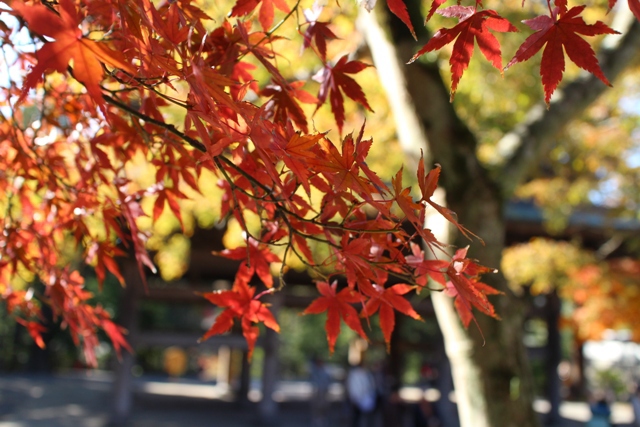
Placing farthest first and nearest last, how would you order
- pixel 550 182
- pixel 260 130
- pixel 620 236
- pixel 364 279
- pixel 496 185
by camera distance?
pixel 620 236
pixel 550 182
pixel 496 185
pixel 364 279
pixel 260 130

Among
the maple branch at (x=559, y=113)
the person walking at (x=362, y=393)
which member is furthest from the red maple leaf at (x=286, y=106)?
the person walking at (x=362, y=393)

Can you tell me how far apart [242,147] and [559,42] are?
593mm

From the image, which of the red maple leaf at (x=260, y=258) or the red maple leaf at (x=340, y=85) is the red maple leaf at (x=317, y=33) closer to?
the red maple leaf at (x=340, y=85)

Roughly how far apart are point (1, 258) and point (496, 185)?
2.04m

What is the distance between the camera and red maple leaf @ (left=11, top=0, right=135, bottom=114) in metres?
0.76

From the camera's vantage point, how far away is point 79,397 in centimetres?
1152

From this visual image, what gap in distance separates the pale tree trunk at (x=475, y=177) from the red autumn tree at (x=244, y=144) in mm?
1295

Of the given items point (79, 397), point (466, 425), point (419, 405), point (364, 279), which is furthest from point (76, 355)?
point (364, 279)

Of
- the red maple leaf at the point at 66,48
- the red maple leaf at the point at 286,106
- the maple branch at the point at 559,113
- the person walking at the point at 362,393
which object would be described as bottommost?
the person walking at the point at 362,393

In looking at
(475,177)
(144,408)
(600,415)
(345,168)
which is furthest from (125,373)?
(345,168)

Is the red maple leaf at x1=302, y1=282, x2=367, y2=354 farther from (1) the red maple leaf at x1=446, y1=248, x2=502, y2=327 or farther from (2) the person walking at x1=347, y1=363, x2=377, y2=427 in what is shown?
(2) the person walking at x1=347, y1=363, x2=377, y2=427

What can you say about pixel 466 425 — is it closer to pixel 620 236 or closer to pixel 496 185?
pixel 496 185

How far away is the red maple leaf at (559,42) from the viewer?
40.0 inches

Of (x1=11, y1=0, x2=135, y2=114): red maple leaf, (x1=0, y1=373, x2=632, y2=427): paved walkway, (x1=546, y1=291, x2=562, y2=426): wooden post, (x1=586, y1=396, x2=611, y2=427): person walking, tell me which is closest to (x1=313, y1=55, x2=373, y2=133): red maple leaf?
(x1=11, y1=0, x2=135, y2=114): red maple leaf
